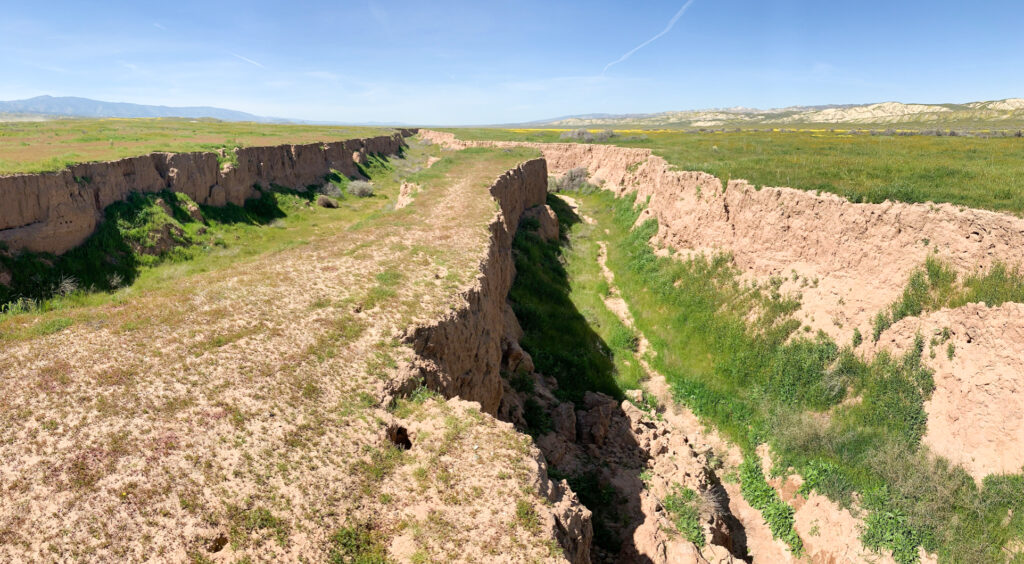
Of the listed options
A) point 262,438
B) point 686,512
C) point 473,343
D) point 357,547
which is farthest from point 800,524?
point 262,438

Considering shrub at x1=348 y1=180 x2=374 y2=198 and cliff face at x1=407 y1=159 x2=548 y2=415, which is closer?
cliff face at x1=407 y1=159 x2=548 y2=415

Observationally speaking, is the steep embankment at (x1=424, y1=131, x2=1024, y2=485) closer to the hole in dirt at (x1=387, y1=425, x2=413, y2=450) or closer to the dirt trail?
the dirt trail

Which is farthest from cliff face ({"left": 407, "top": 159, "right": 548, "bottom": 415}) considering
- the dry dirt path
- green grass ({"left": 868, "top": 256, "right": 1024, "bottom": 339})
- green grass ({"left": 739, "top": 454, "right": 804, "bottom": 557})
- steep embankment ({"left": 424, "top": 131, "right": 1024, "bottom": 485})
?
green grass ({"left": 868, "top": 256, "right": 1024, "bottom": 339})

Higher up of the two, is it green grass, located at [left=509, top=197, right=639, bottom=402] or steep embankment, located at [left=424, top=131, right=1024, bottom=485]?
steep embankment, located at [left=424, top=131, right=1024, bottom=485]

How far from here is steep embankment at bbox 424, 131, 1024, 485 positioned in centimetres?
1228

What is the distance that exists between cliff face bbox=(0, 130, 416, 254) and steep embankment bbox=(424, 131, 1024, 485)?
2633 centimetres

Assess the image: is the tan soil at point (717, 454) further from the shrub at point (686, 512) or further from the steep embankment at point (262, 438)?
the steep embankment at point (262, 438)

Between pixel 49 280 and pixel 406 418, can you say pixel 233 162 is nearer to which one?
pixel 49 280

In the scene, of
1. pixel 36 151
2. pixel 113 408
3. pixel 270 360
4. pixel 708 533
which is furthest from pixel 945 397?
pixel 36 151

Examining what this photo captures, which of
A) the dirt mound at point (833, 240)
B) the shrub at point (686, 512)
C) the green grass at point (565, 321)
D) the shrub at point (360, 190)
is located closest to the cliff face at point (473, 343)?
the green grass at point (565, 321)

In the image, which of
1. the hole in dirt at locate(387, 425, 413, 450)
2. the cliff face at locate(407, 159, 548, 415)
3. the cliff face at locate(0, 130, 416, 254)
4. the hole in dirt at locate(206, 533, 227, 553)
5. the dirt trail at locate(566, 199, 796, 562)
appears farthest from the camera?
the cliff face at locate(0, 130, 416, 254)

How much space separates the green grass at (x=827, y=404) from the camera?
1103 centimetres

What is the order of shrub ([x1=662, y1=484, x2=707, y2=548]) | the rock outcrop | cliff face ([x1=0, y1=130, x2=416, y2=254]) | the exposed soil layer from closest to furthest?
the rock outcrop
shrub ([x1=662, y1=484, x2=707, y2=548])
the exposed soil layer
cliff face ([x1=0, y1=130, x2=416, y2=254])

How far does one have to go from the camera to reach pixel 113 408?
703 centimetres
